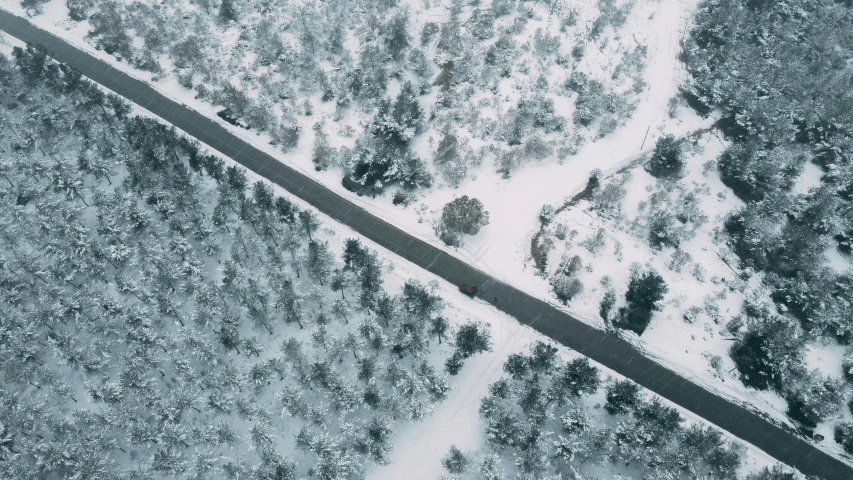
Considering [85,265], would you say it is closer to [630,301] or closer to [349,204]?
[349,204]

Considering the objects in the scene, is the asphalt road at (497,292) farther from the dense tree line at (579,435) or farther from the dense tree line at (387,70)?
the dense tree line at (387,70)

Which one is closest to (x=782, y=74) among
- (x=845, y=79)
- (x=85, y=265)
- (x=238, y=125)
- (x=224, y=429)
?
(x=845, y=79)

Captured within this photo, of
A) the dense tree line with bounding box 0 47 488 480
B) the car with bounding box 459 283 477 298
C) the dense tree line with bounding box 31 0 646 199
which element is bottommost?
the dense tree line with bounding box 0 47 488 480

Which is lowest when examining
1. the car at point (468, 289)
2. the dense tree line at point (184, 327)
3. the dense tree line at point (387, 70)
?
the dense tree line at point (184, 327)

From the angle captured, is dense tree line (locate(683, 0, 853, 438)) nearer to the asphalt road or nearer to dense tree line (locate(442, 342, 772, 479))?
the asphalt road

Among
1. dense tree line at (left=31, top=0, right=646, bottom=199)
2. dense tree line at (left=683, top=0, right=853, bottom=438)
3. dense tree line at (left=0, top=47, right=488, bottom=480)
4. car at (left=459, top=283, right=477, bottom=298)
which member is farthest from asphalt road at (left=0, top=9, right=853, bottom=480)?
dense tree line at (left=0, top=47, right=488, bottom=480)

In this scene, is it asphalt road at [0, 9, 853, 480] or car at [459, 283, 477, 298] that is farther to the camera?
car at [459, 283, 477, 298]

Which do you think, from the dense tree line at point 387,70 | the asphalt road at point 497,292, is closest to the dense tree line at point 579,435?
the asphalt road at point 497,292
